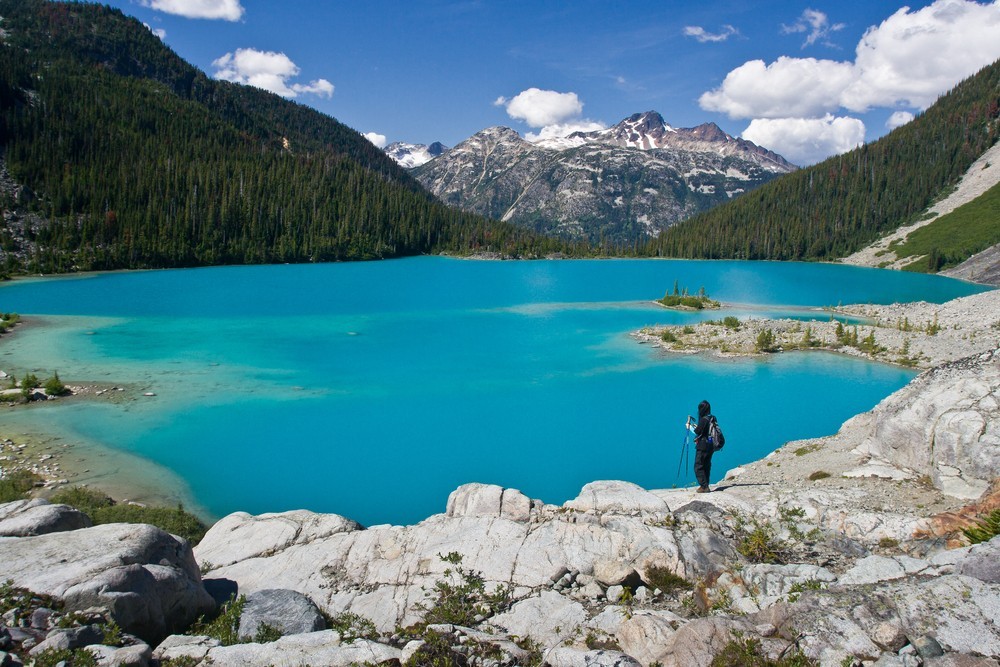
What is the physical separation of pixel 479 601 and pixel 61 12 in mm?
221769

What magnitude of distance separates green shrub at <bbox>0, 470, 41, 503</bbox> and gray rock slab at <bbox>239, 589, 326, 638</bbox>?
30.8ft

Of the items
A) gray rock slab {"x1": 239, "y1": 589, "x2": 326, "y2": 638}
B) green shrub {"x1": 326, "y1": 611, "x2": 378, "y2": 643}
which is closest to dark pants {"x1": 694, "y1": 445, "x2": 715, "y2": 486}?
green shrub {"x1": 326, "y1": 611, "x2": 378, "y2": 643}

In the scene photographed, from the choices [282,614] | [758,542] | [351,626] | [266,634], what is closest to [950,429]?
[758,542]

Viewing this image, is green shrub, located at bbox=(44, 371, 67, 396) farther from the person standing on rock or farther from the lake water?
the person standing on rock

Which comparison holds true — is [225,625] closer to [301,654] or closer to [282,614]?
[282,614]

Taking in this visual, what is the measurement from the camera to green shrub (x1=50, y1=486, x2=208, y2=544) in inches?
500

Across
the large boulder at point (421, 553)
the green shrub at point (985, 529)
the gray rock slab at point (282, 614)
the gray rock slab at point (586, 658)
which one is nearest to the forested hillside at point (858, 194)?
the green shrub at point (985, 529)

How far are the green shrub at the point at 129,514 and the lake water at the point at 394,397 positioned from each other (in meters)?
2.13

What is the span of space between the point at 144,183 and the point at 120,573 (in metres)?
126

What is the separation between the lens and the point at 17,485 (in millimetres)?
14586

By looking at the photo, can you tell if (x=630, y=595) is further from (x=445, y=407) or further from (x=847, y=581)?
(x=445, y=407)

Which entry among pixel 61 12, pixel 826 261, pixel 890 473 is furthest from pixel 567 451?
pixel 61 12

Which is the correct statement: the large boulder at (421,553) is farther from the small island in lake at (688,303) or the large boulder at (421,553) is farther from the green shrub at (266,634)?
the small island in lake at (688,303)

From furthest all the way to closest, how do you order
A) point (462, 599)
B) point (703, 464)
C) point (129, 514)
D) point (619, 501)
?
point (129, 514)
point (703, 464)
point (619, 501)
point (462, 599)
